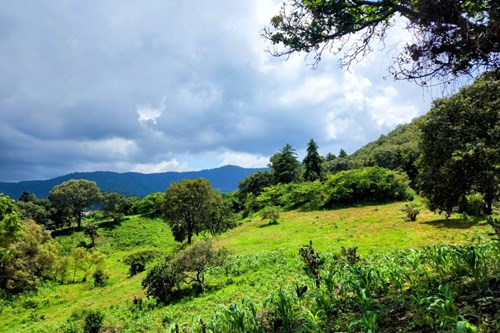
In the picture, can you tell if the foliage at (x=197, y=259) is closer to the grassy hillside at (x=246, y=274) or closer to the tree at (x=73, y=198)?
the grassy hillside at (x=246, y=274)

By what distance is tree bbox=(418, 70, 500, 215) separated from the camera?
1375 cm

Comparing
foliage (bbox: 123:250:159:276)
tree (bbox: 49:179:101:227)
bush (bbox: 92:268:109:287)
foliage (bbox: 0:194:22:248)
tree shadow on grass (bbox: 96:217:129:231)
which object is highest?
tree (bbox: 49:179:101:227)

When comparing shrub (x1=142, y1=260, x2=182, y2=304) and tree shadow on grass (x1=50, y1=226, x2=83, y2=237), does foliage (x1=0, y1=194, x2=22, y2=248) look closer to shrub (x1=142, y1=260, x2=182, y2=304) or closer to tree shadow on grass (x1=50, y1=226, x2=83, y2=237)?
shrub (x1=142, y1=260, x2=182, y2=304)

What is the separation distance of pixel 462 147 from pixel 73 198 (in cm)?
7236

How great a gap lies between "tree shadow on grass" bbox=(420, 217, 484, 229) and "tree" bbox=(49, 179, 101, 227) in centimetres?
6648

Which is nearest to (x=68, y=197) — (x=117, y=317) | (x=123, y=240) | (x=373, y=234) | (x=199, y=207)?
(x=123, y=240)

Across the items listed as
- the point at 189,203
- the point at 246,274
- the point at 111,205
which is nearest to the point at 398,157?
the point at 189,203

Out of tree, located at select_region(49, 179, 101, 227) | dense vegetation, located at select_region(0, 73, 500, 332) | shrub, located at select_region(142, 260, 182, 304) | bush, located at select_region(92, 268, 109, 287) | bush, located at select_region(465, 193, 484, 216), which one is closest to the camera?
dense vegetation, located at select_region(0, 73, 500, 332)

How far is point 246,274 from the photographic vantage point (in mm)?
19703

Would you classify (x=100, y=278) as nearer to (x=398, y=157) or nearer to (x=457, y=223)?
(x=457, y=223)

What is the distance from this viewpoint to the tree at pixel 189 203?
126 feet

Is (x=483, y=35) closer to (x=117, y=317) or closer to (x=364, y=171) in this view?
(x=117, y=317)

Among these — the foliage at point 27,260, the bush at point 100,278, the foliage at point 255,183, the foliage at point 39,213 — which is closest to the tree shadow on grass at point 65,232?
the foliage at point 39,213

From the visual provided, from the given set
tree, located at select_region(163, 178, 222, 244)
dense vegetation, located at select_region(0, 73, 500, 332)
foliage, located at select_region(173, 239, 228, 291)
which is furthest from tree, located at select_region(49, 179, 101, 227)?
foliage, located at select_region(173, 239, 228, 291)
